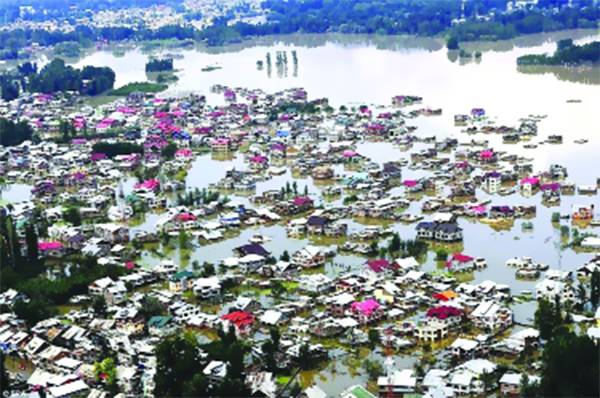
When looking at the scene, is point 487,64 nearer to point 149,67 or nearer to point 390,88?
point 390,88

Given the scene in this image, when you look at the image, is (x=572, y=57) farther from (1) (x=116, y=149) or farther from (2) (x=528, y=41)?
(1) (x=116, y=149)

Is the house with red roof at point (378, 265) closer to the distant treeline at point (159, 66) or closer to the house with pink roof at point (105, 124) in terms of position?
the house with pink roof at point (105, 124)

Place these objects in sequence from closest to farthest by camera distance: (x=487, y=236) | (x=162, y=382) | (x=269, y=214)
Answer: (x=162, y=382) < (x=487, y=236) < (x=269, y=214)

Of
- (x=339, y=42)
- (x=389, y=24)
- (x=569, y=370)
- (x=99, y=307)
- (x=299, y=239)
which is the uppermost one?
(x=389, y=24)

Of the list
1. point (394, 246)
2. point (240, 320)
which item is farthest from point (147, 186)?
point (240, 320)

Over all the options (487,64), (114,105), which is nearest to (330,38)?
(487,64)

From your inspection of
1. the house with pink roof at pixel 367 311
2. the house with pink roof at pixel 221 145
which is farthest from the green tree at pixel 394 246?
the house with pink roof at pixel 221 145

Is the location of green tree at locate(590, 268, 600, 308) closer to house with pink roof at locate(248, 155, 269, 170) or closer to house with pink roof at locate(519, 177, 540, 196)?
house with pink roof at locate(519, 177, 540, 196)
